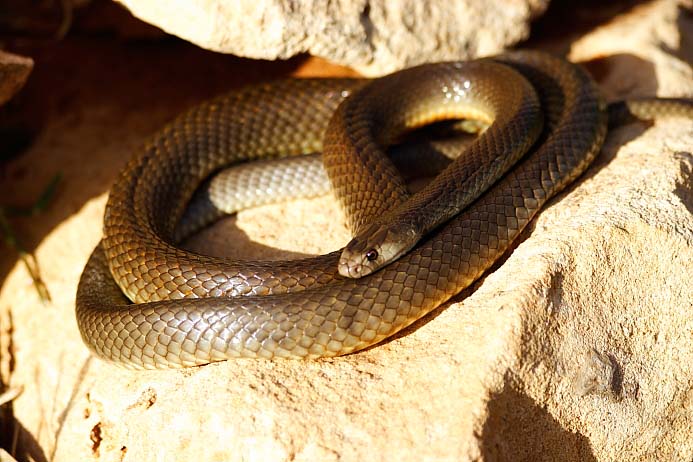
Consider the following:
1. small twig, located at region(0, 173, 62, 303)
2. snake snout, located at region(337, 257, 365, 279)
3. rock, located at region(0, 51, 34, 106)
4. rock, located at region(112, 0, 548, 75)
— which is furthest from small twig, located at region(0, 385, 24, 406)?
rock, located at region(112, 0, 548, 75)

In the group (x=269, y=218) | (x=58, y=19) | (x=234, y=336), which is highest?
(x=58, y=19)

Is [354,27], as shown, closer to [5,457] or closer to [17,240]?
[17,240]

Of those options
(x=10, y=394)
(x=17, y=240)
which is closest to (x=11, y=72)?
(x=17, y=240)

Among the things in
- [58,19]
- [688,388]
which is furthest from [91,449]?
[58,19]

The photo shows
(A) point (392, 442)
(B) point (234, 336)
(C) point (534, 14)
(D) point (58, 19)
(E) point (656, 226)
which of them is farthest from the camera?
(D) point (58, 19)

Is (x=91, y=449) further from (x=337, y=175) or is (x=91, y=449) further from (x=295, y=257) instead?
(x=337, y=175)

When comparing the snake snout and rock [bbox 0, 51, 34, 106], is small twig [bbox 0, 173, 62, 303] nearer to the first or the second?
rock [bbox 0, 51, 34, 106]
